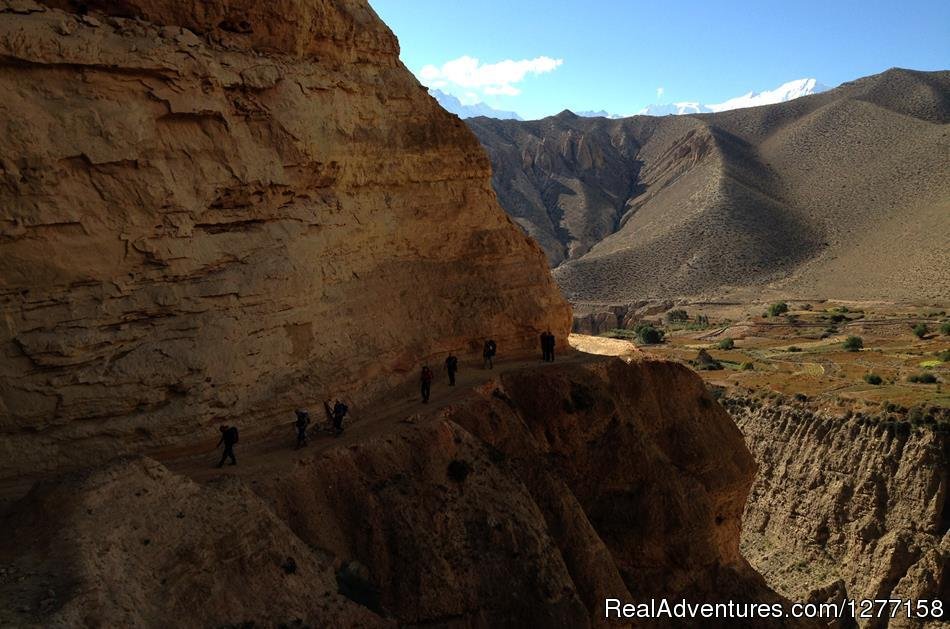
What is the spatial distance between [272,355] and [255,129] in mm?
4397

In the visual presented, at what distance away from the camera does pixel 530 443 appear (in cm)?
1616

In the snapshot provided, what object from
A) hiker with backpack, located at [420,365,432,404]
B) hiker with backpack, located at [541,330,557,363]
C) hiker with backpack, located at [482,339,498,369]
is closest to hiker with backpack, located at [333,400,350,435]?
hiker with backpack, located at [420,365,432,404]

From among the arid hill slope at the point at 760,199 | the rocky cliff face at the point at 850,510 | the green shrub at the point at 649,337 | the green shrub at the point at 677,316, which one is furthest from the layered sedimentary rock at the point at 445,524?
the arid hill slope at the point at 760,199

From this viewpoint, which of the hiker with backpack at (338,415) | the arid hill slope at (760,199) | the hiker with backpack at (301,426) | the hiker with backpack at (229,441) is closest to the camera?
the hiker with backpack at (229,441)

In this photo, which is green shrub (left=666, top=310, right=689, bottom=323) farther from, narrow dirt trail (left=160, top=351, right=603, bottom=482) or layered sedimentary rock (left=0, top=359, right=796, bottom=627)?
narrow dirt trail (left=160, top=351, right=603, bottom=482)

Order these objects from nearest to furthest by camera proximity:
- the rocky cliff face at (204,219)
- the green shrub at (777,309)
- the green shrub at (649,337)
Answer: the rocky cliff face at (204,219) → the green shrub at (649,337) → the green shrub at (777,309)

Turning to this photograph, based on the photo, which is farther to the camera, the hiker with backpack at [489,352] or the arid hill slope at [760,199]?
the arid hill slope at [760,199]

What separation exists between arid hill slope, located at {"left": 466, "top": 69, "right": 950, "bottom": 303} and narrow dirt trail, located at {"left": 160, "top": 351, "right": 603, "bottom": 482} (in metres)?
65.8

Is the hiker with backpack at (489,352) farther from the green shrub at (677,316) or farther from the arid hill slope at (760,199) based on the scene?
the arid hill slope at (760,199)

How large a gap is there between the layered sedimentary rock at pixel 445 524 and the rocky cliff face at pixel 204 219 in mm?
2017

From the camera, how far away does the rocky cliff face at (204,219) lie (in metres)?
11.6

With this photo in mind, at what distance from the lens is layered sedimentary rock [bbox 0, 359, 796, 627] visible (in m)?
9.45

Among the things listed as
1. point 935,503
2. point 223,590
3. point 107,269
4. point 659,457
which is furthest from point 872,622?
point 107,269

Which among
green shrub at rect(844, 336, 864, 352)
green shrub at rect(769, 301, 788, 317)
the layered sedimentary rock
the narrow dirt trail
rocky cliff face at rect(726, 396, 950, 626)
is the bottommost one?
rocky cliff face at rect(726, 396, 950, 626)
